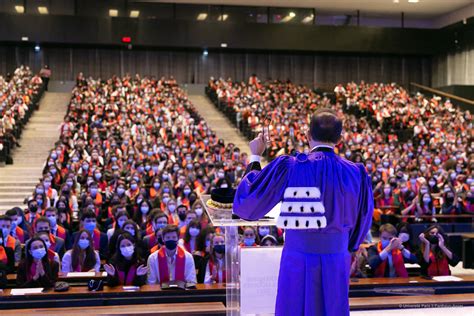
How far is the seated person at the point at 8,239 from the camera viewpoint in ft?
26.9

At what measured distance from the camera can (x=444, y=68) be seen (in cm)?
3195

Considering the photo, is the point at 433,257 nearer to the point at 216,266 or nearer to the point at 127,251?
the point at 216,266

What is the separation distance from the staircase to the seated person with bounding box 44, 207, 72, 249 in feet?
16.8

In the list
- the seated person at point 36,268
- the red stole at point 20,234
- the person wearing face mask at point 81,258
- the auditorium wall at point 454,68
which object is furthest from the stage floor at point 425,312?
the auditorium wall at point 454,68

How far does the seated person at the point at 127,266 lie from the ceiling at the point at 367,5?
2412cm

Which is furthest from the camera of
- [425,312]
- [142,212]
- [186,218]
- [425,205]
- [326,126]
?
[425,205]

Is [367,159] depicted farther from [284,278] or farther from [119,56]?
[119,56]

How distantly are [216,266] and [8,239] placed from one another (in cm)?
298

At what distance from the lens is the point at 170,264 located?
22.9ft

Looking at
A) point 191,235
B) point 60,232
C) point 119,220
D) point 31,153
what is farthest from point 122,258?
point 31,153

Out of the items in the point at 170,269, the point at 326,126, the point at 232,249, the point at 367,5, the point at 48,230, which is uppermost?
the point at 367,5

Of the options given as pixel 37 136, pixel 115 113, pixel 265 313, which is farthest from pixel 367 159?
pixel 265 313

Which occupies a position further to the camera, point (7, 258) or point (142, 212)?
point (142, 212)

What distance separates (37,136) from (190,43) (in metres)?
10.9
